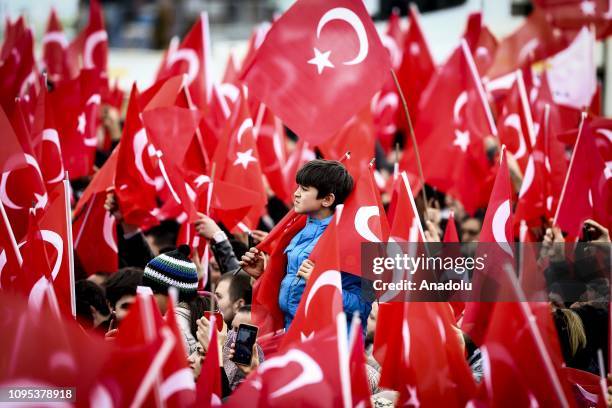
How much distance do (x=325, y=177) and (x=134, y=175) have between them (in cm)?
193

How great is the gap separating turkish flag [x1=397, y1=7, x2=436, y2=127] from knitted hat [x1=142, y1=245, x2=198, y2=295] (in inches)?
201

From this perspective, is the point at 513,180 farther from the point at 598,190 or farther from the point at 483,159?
the point at 598,190

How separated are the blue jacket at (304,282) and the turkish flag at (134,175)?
174 centimetres

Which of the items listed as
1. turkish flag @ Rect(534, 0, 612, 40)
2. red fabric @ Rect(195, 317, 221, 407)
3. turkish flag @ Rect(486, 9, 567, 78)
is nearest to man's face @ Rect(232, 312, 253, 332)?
red fabric @ Rect(195, 317, 221, 407)

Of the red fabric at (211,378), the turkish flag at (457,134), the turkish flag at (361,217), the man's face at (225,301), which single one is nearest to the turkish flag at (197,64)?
the turkish flag at (457,134)

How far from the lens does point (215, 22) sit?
24406 millimetres

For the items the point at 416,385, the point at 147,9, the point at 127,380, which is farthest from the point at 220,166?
the point at 147,9

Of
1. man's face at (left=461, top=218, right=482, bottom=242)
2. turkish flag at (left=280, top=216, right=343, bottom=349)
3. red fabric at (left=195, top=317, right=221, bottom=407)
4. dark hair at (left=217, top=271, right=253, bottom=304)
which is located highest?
turkish flag at (left=280, top=216, right=343, bottom=349)

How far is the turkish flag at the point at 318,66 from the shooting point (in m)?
5.71

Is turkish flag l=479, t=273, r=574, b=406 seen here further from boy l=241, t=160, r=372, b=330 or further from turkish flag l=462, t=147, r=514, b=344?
boy l=241, t=160, r=372, b=330

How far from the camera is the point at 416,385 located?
387 cm

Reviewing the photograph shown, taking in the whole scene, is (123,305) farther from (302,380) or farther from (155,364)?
(155,364)

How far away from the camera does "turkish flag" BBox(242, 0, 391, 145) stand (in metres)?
5.71

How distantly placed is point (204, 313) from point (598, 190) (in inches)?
101
